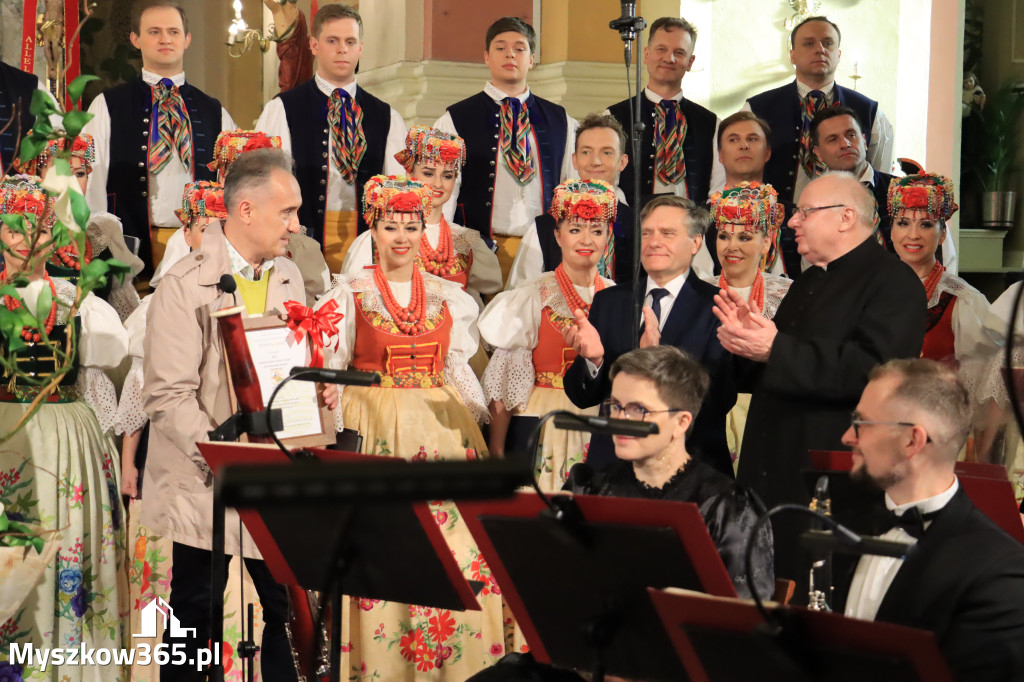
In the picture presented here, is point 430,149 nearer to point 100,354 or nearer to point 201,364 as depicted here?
point 100,354

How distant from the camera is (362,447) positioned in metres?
4.28

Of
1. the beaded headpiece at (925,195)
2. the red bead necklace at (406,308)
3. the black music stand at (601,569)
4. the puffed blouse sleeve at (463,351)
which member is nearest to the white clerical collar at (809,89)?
the beaded headpiece at (925,195)

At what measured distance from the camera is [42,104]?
8.57 feet

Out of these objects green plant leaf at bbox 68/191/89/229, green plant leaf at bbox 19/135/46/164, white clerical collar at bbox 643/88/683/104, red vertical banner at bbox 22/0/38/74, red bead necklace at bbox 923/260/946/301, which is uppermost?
red vertical banner at bbox 22/0/38/74

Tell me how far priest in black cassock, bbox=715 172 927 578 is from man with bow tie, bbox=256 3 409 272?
8.13 feet

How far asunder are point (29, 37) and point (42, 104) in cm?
432

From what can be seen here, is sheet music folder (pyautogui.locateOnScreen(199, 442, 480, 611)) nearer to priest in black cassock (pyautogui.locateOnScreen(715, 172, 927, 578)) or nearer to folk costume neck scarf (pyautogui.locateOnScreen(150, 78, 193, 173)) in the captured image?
priest in black cassock (pyautogui.locateOnScreen(715, 172, 927, 578))

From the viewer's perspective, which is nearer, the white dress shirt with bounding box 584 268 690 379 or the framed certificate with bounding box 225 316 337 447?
the framed certificate with bounding box 225 316 337 447

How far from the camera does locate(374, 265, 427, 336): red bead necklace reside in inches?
174

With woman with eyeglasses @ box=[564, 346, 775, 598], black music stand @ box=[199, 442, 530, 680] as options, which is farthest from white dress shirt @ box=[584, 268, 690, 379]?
black music stand @ box=[199, 442, 530, 680]

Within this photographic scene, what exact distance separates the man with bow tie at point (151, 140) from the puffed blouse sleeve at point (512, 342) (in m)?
1.69

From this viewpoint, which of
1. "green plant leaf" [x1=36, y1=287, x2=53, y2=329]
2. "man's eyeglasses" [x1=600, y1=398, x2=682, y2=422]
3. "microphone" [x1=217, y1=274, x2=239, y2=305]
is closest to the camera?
"green plant leaf" [x1=36, y1=287, x2=53, y2=329]

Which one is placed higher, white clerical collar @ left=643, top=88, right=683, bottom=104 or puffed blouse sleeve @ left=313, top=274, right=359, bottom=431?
white clerical collar @ left=643, top=88, right=683, bottom=104

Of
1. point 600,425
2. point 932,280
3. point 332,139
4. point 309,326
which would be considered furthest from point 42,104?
point 932,280
